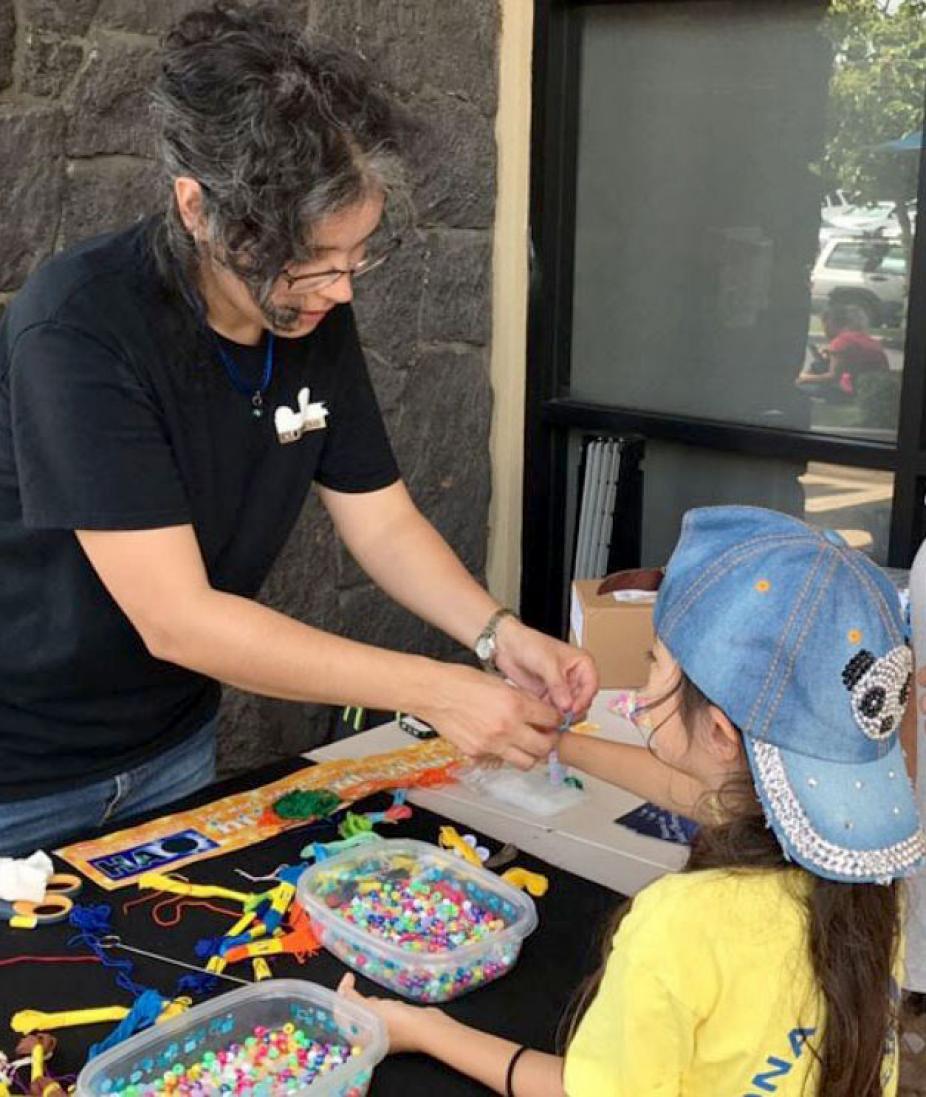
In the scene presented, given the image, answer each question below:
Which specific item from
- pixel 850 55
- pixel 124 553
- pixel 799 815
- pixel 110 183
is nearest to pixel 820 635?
pixel 799 815

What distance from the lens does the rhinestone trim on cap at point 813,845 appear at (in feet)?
3.70

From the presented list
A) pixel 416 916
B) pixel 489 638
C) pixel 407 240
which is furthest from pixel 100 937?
pixel 407 240

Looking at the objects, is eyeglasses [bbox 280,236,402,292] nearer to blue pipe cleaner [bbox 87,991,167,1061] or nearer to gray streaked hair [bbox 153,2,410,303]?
gray streaked hair [bbox 153,2,410,303]

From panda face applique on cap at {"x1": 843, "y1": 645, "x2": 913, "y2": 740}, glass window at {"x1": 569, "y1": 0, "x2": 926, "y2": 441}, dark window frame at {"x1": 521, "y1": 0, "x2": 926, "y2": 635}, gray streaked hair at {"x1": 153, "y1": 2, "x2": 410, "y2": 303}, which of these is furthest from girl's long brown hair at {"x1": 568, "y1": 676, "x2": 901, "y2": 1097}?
glass window at {"x1": 569, "y1": 0, "x2": 926, "y2": 441}

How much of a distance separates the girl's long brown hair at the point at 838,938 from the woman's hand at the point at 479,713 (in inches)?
16.5

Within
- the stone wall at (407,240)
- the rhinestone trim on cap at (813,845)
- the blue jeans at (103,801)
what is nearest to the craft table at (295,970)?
the blue jeans at (103,801)

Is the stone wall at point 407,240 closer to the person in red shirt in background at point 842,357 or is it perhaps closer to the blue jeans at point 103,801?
the person in red shirt in background at point 842,357

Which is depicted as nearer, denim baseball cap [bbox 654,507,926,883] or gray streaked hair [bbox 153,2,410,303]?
denim baseball cap [bbox 654,507,926,883]

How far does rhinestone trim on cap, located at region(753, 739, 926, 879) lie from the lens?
113 cm

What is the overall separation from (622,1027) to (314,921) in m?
0.49

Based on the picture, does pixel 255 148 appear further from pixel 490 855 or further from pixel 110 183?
pixel 110 183

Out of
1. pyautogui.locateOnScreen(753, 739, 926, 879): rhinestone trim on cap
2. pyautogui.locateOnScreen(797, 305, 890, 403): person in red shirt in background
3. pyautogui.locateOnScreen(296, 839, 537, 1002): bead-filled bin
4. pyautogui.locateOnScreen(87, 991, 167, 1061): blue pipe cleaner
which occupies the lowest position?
pyautogui.locateOnScreen(87, 991, 167, 1061): blue pipe cleaner

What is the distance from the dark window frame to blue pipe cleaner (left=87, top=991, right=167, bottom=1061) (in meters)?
2.20

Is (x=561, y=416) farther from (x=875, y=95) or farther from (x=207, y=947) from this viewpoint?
(x=207, y=947)
